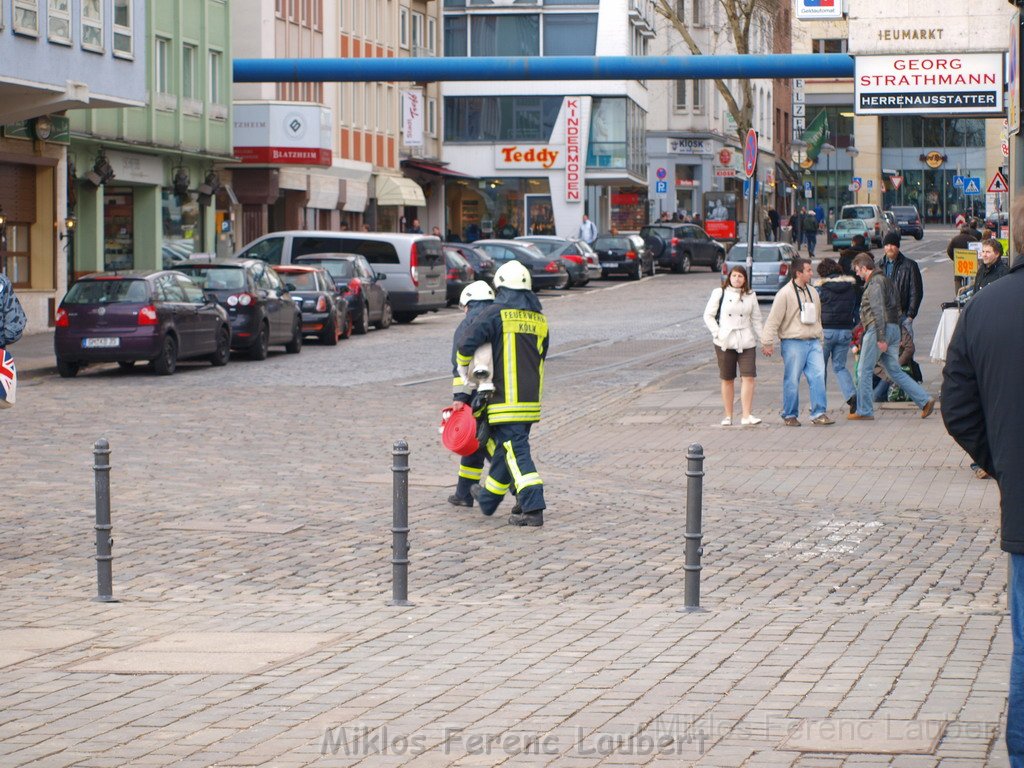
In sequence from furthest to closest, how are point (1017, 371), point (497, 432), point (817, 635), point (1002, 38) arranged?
1. point (1002, 38)
2. point (497, 432)
3. point (817, 635)
4. point (1017, 371)

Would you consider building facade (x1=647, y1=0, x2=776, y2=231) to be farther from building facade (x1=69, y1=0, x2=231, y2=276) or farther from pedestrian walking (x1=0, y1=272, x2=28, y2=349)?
pedestrian walking (x1=0, y1=272, x2=28, y2=349)

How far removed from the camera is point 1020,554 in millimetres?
5574

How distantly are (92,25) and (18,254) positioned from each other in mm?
4800

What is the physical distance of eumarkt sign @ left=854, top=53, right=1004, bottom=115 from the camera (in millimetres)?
24047

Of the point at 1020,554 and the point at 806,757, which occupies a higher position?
the point at 1020,554

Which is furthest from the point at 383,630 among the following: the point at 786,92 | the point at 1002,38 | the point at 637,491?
the point at 786,92

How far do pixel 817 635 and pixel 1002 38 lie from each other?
16790 mm

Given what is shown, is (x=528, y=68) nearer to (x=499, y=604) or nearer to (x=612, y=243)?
(x=612, y=243)

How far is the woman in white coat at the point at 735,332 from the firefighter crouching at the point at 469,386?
20.3ft

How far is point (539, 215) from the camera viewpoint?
78062 millimetres

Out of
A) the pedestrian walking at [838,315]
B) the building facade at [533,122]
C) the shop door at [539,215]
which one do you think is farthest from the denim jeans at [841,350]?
the shop door at [539,215]

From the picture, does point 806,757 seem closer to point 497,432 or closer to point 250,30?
point 497,432

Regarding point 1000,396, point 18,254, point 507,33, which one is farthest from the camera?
point 507,33

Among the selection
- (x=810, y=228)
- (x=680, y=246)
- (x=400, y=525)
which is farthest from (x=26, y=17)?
(x=810, y=228)
